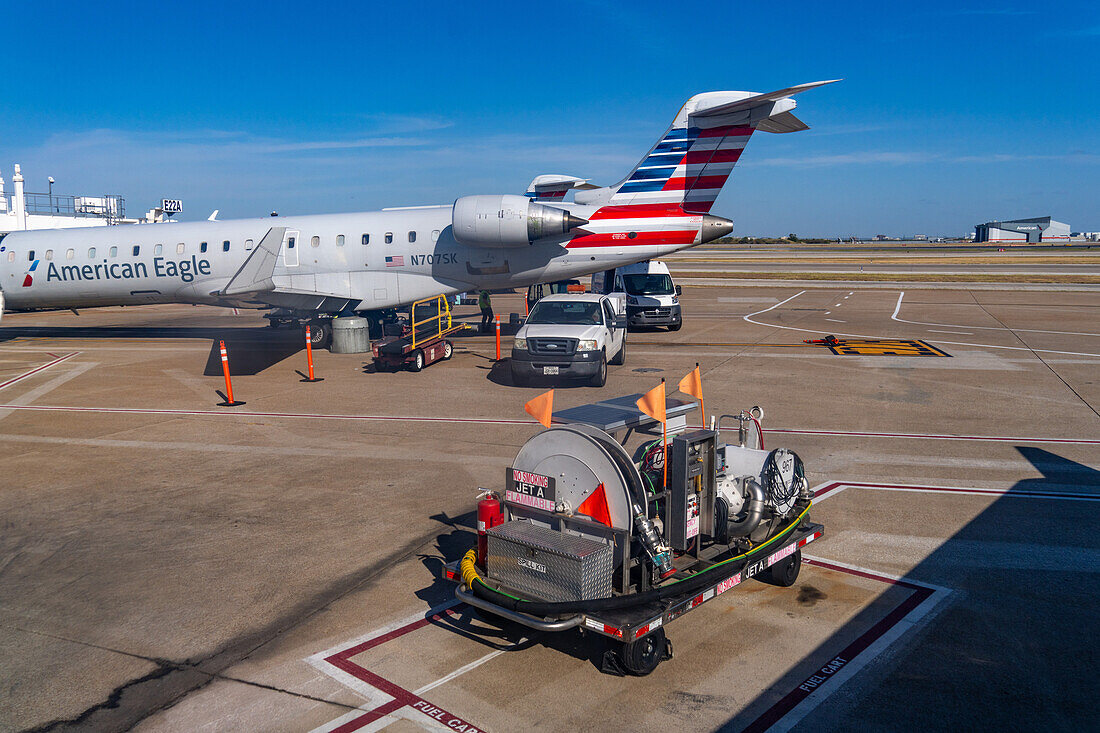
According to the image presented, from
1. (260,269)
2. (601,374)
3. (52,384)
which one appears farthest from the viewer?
(260,269)

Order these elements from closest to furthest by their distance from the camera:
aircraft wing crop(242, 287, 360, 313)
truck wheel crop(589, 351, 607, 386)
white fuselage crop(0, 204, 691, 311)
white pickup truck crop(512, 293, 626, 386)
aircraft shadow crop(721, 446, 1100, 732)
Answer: aircraft shadow crop(721, 446, 1100, 732), white pickup truck crop(512, 293, 626, 386), truck wheel crop(589, 351, 607, 386), aircraft wing crop(242, 287, 360, 313), white fuselage crop(0, 204, 691, 311)

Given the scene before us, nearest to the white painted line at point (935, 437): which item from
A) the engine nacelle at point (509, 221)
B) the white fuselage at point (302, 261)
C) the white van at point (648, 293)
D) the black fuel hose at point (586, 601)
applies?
the black fuel hose at point (586, 601)

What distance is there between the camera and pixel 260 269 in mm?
22859

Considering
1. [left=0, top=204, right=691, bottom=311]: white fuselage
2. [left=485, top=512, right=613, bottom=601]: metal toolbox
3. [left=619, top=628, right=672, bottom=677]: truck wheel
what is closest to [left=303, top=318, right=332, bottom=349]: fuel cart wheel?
[left=0, top=204, right=691, bottom=311]: white fuselage

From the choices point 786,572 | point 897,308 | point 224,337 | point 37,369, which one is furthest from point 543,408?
point 897,308

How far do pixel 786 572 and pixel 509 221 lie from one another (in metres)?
16.2

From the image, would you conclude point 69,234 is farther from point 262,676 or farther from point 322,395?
point 262,676

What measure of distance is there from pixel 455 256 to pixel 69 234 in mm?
→ 13855

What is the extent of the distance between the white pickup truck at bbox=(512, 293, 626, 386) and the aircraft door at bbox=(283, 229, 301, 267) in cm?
991

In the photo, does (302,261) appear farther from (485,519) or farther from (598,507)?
(598,507)

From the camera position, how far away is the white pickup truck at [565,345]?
17.2m

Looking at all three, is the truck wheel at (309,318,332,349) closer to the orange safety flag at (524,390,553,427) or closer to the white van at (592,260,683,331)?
the white van at (592,260,683,331)

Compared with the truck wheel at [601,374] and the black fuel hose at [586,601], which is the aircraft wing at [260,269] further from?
the black fuel hose at [586,601]

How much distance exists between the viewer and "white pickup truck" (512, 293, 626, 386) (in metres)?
17.2
